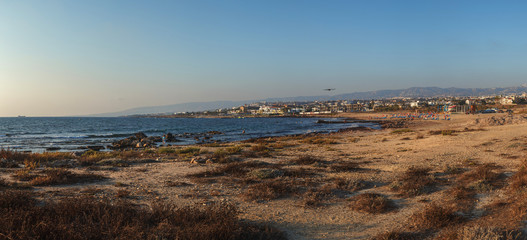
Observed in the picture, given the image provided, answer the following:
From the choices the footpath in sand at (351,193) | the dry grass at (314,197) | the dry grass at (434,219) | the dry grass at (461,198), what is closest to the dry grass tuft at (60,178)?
the footpath in sand at (351,193)

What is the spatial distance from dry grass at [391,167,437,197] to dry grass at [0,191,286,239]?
17.6ft

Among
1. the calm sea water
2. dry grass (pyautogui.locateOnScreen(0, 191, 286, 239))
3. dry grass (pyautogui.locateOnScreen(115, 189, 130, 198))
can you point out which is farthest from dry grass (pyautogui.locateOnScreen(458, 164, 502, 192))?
the calm sea water

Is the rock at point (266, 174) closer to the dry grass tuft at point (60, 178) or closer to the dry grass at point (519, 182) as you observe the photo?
the dry grass tuft at point (60, 178)

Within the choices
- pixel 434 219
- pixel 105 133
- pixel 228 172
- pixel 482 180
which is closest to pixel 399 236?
pixel 434 219

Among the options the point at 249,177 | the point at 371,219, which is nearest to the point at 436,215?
the point at 371,219

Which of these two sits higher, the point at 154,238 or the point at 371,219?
the point at 154,238

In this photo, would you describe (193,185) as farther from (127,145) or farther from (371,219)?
(127,145)

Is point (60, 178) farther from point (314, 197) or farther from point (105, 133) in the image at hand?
point (105, 133)

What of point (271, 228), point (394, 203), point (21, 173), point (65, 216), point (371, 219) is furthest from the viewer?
point (21, 173)

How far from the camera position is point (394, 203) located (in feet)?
28.9

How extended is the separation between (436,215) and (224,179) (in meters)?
7.89

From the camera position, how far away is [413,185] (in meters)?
9.93

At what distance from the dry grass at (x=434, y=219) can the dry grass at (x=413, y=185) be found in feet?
7.52

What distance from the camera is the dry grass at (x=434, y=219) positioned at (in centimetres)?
679
